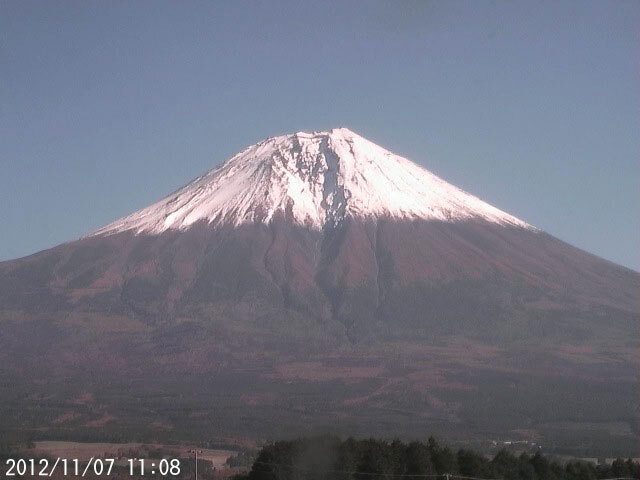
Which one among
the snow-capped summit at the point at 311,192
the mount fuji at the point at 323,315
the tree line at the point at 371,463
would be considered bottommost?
the tree line at the point at 371,463

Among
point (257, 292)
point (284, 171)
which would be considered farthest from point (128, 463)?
point (284, 171)

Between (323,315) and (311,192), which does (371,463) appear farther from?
(311,192)

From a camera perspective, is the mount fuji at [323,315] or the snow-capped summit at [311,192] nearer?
the mount fuji at [323,315]

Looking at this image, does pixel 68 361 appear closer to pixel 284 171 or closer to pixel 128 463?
pixel 284 171

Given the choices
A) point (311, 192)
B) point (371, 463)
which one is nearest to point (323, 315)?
point (311, 192)

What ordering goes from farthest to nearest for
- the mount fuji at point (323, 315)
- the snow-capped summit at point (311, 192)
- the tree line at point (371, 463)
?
the snow-capped summit at point (311, 192) < the mount fuji at point (323, 315) < the tree line at point (371, 463)

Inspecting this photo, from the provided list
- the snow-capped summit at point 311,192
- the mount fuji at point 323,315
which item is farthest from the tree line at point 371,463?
the snow-capped summit at point 311,192

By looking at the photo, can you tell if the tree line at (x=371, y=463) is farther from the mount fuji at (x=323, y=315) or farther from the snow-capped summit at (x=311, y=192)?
the snow-capped summit at (x=311, y=192)
